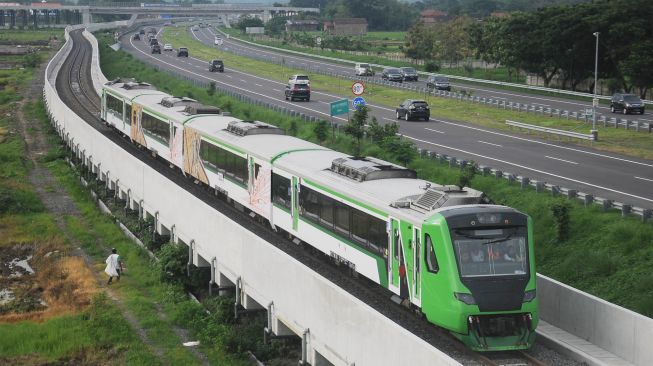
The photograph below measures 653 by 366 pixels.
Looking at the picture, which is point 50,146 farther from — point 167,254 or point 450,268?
point 450,268

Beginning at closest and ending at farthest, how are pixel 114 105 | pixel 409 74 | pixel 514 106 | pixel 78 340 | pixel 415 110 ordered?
pixel 78 340 → pixel 114 105 → pixel 415 110 → pixel 514 106 → pixel 409 74

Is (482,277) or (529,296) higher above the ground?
(482,277)

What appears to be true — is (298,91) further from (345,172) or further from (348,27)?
(348,27)

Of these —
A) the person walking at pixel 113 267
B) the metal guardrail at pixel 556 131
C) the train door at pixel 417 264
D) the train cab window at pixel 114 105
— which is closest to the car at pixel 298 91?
the train cab window at pixel 114 105

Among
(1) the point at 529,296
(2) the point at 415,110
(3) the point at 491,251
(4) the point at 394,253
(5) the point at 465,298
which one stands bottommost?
(2) the point at 415,110

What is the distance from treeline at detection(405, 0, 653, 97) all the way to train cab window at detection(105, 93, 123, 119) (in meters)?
32.2

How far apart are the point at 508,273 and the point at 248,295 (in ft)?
24.6

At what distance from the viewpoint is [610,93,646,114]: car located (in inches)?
2309

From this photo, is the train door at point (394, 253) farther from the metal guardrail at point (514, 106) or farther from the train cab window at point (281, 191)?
the metal guardrail at point (514, 106)

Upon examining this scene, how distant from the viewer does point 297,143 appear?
32.3 metres

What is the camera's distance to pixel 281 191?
28797mm

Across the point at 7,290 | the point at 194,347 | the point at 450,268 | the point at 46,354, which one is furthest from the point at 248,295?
the point at 7,290

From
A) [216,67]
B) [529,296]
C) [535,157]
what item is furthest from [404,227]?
[216,67]

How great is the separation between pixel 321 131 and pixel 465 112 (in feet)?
56.2
